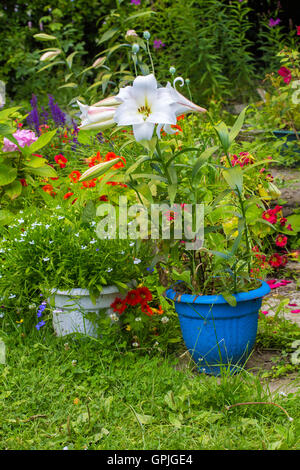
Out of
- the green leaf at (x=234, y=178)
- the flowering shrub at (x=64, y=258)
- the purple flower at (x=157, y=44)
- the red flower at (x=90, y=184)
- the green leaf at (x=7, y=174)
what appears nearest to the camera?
Result: the green leaf at (x=234, y=178)

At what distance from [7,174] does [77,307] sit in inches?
37.4

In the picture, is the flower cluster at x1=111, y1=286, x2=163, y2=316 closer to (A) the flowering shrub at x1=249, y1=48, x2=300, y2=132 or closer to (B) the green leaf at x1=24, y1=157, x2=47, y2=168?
(B) the green leaf at x1=24, y1=157, x2=47, y2=168

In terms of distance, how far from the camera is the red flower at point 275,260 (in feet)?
9.59

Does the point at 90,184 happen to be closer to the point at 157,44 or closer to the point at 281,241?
the point at 281,241

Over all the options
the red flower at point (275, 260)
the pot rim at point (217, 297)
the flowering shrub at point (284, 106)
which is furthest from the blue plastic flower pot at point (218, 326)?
the flowering shrub at point (284, 106)

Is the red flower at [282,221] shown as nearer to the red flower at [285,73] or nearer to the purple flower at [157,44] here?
the red flower at [285,73]

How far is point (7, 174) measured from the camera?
109 inches

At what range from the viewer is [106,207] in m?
2.32

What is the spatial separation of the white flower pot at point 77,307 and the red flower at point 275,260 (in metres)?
1.04

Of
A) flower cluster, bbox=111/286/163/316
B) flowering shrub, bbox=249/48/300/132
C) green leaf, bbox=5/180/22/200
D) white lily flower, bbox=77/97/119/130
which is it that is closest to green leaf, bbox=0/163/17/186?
green leaf, bbox=5/180/22/200

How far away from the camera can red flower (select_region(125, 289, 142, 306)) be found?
2.17 metres

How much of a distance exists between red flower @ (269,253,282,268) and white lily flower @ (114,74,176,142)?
1526 mm
